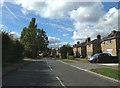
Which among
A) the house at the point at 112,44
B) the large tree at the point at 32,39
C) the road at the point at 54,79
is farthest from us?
the large tree at the point at 32,39

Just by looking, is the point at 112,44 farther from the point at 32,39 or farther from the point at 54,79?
the point at 32,39

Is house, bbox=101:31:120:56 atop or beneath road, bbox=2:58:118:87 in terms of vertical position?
atop

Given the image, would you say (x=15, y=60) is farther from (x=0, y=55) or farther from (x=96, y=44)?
(x=96, y=44)

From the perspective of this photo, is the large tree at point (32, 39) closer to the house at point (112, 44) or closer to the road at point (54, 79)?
the house at point (112, 44)

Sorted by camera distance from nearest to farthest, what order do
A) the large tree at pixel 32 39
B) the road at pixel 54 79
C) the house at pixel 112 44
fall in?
1. the road at pixel 54 79
2. the house at pixel 112 44
3. the large tree at pixel 32 39

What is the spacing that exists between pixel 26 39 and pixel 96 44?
1117 inches

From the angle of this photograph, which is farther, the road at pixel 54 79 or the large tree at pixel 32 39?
the large tree at pixel 32 39

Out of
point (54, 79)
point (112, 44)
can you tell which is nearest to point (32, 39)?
point (112, 44)

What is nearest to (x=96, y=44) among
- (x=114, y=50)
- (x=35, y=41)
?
(x=114, y=50)

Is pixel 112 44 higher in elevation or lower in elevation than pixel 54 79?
higher

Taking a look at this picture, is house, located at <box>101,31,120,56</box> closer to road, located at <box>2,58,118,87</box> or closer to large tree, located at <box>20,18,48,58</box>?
road, located at <box>2,58,118,87</box>

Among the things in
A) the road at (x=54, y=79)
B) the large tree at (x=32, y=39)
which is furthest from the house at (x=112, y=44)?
the large tree at (x=32, y=39)

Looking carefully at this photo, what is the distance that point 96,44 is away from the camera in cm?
4491

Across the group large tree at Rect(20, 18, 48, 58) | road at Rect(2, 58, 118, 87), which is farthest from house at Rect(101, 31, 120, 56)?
large tree at Rect(20, 18, 48, 58)
